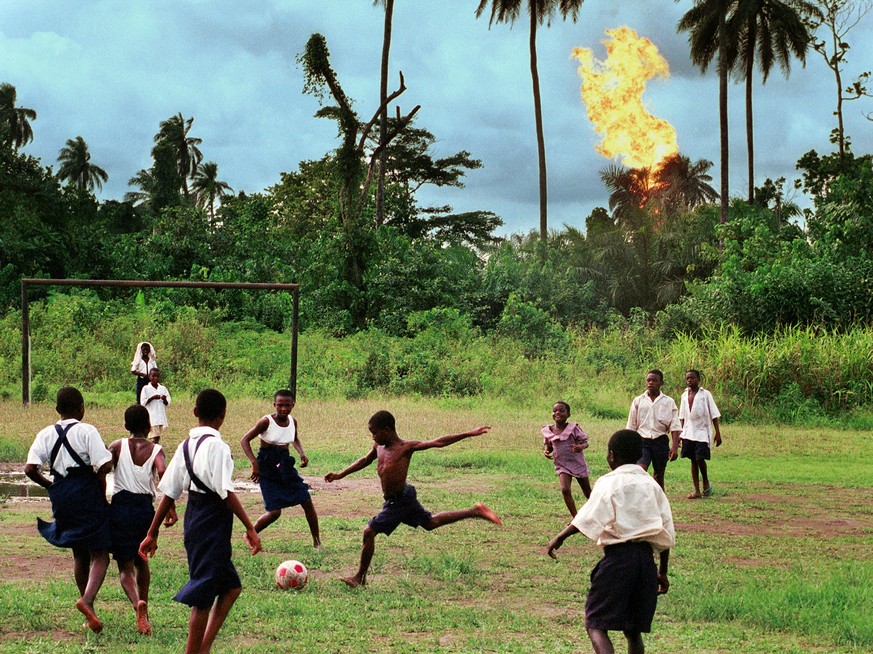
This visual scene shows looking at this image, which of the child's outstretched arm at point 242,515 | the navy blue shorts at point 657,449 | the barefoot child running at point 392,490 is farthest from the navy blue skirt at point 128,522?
the navy blue shorts at point 657,449

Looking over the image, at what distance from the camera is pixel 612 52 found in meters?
43.5

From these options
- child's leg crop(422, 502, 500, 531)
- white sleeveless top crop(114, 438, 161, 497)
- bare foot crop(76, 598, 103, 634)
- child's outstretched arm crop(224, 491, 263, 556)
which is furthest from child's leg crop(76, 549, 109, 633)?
child's leg crop(422, 502, 500, 531)

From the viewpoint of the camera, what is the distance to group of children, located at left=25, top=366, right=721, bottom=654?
18.2 feet

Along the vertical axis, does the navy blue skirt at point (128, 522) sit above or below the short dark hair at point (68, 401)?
below

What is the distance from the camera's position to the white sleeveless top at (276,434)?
955 centimetres

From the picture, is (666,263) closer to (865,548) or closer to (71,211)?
(71,211)

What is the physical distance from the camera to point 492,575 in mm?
8875

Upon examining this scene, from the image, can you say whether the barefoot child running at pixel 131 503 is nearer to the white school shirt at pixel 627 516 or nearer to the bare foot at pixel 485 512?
the bare foot at pixel 485 512

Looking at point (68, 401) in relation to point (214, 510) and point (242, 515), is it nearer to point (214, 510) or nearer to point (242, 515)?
point (214, 510)

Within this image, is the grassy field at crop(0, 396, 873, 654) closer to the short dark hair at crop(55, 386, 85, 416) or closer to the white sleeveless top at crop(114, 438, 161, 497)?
the white sleeveless top at crop(114, 438, 161, 497)

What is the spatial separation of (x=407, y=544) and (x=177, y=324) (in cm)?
2006

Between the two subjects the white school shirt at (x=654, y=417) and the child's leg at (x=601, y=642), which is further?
the white school shirt at (x=654, y=417)

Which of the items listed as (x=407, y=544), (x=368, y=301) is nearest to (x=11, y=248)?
(x=368, y=301)

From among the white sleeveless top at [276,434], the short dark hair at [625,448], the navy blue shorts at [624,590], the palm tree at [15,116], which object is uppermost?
the palm tree at [15,116]
